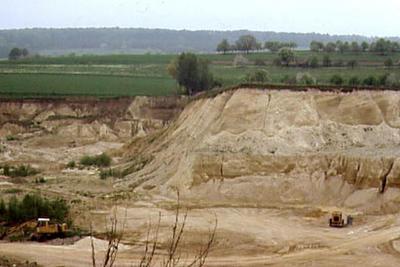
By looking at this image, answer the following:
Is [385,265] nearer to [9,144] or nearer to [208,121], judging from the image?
[208,121]

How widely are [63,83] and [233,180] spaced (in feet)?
186

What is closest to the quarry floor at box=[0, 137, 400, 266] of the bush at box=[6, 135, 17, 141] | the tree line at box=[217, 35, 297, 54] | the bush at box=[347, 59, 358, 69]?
the bush at box=[6, 135, 17, 141]

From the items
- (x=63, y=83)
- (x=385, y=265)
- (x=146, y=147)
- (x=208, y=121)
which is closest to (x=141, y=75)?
(x=63, y=83)

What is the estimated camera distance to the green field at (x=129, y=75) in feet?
274

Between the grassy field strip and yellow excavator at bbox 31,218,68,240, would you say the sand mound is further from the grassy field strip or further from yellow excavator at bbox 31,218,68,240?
the grassy field strip

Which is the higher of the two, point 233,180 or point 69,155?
point 233,180

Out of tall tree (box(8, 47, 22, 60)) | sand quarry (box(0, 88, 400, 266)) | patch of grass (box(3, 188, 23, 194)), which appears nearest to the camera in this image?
sand quarry (box(0, 88, 400, 266))

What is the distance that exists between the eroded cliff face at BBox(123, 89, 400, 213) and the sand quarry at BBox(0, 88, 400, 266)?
0.19 feet

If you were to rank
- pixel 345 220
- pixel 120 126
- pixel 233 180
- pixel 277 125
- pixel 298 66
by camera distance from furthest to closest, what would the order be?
pixel 298 66, pixel 120 126, pixel 277 125, pixel 233 180, pixel 345 220

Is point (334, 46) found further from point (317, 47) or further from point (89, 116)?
point (89, 116)

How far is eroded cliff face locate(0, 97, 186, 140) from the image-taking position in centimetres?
7112

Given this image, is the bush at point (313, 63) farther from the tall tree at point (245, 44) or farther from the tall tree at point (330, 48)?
the tall tree at point (245, 44)

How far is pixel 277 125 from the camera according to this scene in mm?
40875

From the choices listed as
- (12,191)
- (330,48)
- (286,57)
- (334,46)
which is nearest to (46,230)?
(12,191)
